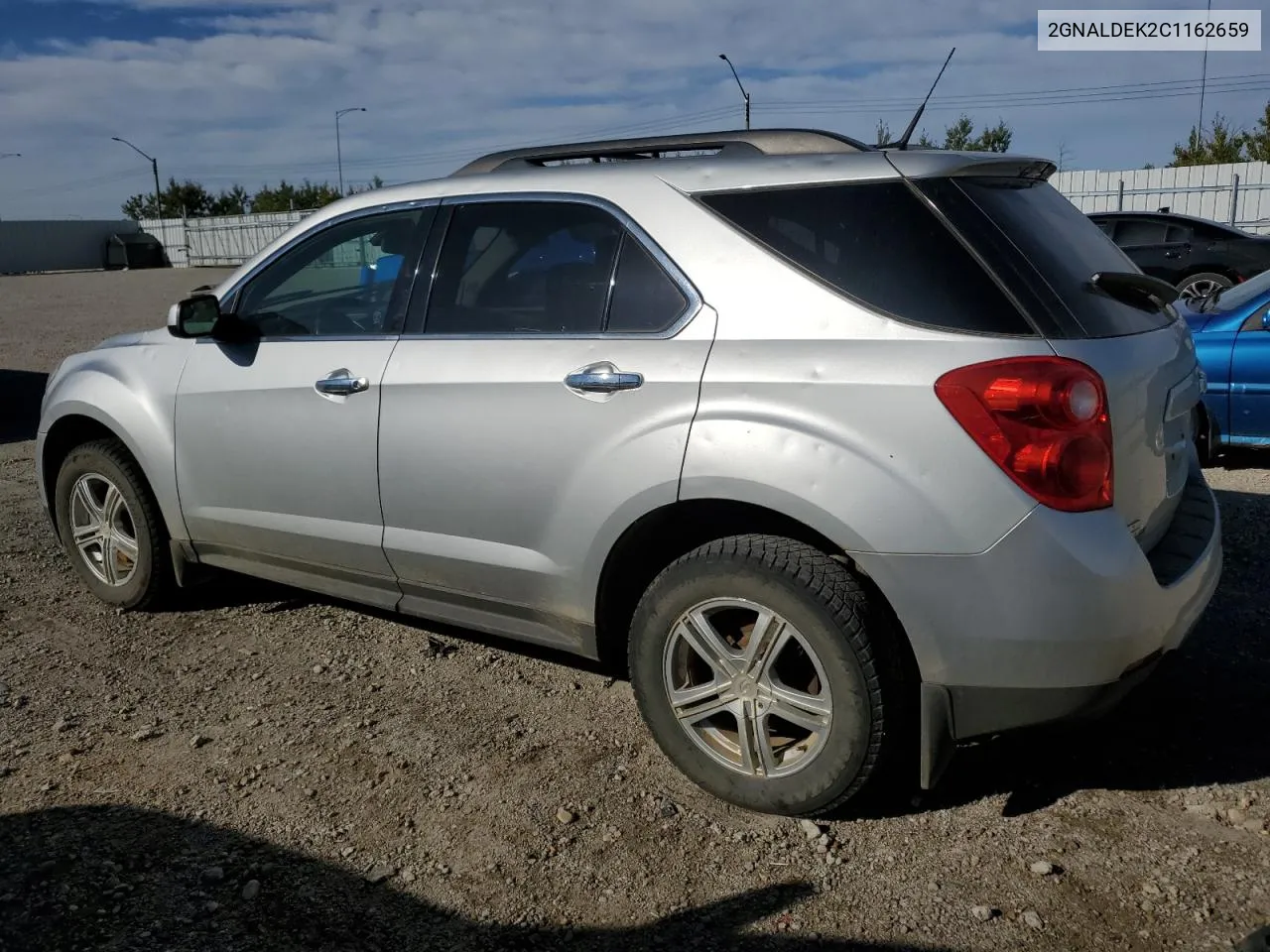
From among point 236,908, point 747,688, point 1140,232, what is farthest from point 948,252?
point 1140,232

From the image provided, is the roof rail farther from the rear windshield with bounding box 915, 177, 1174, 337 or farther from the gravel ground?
the gravel ground

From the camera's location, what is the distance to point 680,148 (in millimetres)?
3535

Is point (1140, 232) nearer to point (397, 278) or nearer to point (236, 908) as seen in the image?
point (397, 278)

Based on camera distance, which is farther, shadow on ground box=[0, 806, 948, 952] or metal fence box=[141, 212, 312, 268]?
metal fence box=[141, 212, 312, 268]

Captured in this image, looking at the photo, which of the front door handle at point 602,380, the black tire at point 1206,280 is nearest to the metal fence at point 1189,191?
the black tire at point 1206,280

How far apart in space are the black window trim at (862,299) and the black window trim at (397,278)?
1.13m

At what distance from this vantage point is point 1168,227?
1397cm

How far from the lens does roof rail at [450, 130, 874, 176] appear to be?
3.31 m

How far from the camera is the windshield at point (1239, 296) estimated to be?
6.85 metres

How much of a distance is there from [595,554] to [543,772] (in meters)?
0.73

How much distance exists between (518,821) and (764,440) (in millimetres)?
1302

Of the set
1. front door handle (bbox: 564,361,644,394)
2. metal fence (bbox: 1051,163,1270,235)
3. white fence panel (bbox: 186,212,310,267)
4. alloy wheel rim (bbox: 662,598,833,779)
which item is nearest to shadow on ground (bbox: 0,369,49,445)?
front door handle (bbox: 564,361,644,394)

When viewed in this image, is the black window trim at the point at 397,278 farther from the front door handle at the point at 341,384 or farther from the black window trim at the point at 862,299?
the black window trim at the point at 862,299

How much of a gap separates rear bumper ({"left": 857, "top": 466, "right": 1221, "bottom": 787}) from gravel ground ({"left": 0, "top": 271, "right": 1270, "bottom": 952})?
1.37 feet
